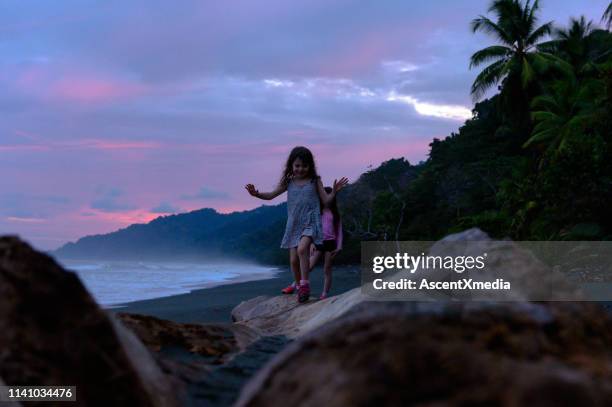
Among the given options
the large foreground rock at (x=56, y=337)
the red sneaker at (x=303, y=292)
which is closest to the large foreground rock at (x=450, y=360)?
the large foreground rock at (x=56, y=337)

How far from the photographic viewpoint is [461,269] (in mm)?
3814

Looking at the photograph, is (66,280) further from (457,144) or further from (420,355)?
(457,144)

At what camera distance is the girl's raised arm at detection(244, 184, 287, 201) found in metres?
6.76

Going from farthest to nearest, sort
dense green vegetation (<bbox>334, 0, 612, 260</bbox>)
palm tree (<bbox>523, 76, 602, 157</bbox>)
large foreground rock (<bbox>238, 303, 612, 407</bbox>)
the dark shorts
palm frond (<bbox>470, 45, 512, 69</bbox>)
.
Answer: palm frond (<bbox>470, 45, 512, 69</bbox>) → palm tree (<bbox>523, 76, 602, 157</bbox>) → dense green vegetation (<bbox>334, 0, 612, 260</bbox>) → the dark shorts → large foreground rock (<bbox>238, 303, 612, 407</bbox>)

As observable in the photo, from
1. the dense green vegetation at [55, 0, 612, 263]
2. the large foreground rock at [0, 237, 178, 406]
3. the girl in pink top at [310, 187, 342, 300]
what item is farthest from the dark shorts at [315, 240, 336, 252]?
the dense green vegetation at [55, 0, 612, 263]

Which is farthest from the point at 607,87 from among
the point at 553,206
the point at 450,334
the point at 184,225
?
the point at 184,225

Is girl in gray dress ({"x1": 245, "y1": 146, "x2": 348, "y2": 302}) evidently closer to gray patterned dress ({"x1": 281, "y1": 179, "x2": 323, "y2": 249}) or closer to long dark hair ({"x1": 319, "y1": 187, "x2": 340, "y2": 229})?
gray patterned dress ({"x1": 281, "y1": 179, "x2": 323, "y2": 249})

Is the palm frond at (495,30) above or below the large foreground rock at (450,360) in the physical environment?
above

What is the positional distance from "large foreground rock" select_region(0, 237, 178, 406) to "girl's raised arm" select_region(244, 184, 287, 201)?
439 centimetres

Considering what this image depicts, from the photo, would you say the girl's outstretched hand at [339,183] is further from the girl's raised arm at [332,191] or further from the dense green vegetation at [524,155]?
the dense green vegetation at [524,155]

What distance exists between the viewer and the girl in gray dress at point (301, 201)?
21.9 ft

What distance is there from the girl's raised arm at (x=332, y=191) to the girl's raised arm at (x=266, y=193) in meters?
0.40

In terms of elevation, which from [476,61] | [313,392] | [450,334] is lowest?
[313,392]

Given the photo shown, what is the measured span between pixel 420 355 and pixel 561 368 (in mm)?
333
